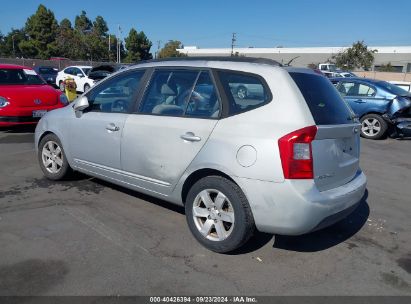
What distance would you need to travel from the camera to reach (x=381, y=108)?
35.3 ft

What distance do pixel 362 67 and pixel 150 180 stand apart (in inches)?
2567

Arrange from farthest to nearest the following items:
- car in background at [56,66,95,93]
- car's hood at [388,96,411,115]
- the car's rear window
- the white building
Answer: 1. the white building
2. car in background at [56,66,95,93]
3. car's hood at [388,96,411,115]
4. the car's rear window

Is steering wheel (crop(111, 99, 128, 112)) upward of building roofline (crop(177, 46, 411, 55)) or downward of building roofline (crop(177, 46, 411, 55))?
downward

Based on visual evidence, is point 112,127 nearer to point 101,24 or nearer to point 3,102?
point 3,102

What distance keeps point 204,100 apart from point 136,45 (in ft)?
278

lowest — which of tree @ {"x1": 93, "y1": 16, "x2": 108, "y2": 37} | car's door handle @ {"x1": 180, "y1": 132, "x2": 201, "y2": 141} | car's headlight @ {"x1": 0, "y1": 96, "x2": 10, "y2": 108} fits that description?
car's headlight @ {"x1": 0, "y1": 96, "x2": 10, "y2": 108}

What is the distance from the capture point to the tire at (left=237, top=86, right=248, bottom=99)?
12.0 ft

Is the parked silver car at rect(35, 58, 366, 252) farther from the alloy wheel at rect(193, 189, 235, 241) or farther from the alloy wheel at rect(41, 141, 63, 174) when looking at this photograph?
the alloy wheel at rect(41, 141, 63, 174)

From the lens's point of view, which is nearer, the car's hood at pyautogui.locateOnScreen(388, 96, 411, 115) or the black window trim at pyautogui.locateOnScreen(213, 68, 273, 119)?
the black window trim at pyautogui.locateOnScreen(213, 68, 273, 119)

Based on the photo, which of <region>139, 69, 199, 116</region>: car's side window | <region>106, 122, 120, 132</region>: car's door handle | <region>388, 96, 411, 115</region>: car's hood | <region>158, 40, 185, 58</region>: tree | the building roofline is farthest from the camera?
<region>158, 40, 185, 58</region>: tree

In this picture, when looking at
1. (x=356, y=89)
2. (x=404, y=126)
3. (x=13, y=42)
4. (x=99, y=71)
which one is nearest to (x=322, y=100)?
(x=404, y=126)

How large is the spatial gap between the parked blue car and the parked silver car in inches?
286

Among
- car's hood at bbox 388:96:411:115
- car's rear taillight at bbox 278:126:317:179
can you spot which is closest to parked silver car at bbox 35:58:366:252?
car's rear taillight at bbox 278:126:317:179

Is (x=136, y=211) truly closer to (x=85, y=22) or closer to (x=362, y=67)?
(x=362, y=67)
